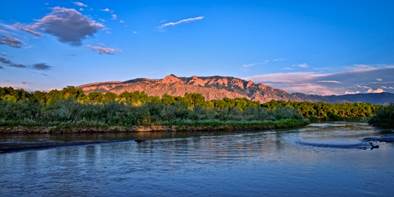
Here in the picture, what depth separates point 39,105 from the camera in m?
84.2

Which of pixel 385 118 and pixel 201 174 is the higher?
pixel 385 118

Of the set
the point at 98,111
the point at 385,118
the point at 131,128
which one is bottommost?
the point at 131,128

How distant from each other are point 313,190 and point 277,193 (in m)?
1.57

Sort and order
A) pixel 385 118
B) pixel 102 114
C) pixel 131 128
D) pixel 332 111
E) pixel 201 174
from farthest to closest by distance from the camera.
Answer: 1. pixel 332 111
2. pixel 102 114
3. pixel 385 118
4. pixel 131 128
5. pixel 201 174

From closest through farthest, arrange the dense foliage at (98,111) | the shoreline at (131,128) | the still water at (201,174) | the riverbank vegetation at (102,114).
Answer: the still water at (201,174)
the shoreline at (131,128)
the riverbank vegetation at (102,114)
the dense foliage at (98,111)

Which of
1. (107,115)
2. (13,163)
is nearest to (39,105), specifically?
(107,115)

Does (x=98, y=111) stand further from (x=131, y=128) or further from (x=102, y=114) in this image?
(x=131, y=128)

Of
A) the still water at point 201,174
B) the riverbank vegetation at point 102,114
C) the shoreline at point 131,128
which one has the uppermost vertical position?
the riverbank vegetation at point 102,114

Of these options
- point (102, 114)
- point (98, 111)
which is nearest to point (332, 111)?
point (102, 114)

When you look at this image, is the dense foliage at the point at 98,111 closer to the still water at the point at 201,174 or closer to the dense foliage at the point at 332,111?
the dense foliage at the point at 332,111

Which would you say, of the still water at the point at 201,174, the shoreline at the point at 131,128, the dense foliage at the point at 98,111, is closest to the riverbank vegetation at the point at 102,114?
the dense foliage at the point at 98,111

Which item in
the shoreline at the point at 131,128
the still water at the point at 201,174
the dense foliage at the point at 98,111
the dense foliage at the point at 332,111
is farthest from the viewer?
the dense foliage at the point at 332,111

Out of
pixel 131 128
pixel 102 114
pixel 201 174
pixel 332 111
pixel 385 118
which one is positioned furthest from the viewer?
pixel 332 111

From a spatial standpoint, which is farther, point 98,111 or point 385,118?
point 98,111
